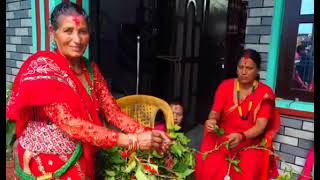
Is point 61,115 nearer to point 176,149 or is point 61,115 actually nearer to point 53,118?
point 53,118

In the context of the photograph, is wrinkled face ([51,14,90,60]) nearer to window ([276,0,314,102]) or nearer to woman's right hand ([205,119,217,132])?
woman's right hand ([205,119,217,132])

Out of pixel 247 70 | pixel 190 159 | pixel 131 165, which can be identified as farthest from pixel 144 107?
pixel 131 165

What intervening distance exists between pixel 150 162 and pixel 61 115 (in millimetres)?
522

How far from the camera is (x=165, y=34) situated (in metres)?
4.48

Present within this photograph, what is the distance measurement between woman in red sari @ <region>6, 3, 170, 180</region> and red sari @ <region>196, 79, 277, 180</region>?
1.16m

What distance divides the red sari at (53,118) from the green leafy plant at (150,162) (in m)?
0.14

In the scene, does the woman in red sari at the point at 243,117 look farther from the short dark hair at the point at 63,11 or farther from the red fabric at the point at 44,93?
the short dark hair at the point at 63,11

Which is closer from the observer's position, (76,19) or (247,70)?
(76,19)

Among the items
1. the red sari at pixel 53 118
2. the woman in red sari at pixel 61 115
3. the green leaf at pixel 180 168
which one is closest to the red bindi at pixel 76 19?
the woman in red sari at pixel 61 115

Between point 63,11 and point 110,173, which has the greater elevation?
point 63,11

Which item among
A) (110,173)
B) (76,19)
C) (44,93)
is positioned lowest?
(110,173)

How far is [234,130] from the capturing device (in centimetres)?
251

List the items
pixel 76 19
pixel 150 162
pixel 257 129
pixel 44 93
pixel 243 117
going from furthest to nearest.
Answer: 1. pixel 243 117
2. pixel 257 129
3. pixel 150 162
4. pixel 76 19
5. pixel 44 93

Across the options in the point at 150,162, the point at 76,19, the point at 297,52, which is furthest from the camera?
the point at 297,52
